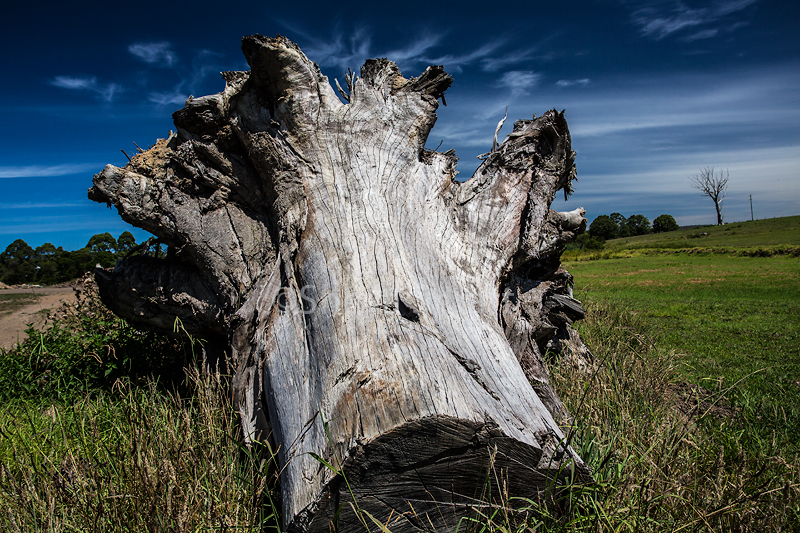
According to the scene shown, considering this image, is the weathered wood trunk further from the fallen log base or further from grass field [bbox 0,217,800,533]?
grass field [bbox 0,217,800,533]

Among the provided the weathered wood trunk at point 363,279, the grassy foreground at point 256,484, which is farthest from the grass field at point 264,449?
the weathered wood trunk at point 363,279

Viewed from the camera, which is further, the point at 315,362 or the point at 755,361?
the point at 755,361

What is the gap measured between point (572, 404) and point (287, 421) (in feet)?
7.54

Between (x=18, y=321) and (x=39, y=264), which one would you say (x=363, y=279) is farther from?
(x=39, y=264)

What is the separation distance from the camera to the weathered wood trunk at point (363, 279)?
6.20ft

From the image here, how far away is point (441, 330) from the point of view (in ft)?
8.27

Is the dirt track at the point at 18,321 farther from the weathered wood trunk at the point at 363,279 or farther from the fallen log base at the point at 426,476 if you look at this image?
the fallen log base at the point at 426,476

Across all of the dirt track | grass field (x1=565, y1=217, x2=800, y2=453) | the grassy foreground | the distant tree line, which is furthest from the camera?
the distant tree line

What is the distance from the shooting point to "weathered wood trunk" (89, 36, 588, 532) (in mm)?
1890

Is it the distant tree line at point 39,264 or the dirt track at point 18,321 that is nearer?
the dirt track at point 18,321

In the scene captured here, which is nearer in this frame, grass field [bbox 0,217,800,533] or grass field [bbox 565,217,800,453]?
grass field [bbox 0,217,800,533]

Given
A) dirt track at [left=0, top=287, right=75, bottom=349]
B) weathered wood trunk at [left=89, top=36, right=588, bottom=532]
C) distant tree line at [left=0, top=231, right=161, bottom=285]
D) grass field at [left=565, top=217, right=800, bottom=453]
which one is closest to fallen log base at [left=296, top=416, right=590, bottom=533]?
weathered wood trunk at [left=89, top=36, right=588, bottom=532]

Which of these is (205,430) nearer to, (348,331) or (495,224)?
(348,331)

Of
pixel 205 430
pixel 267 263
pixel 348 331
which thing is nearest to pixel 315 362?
pixel 348 331
